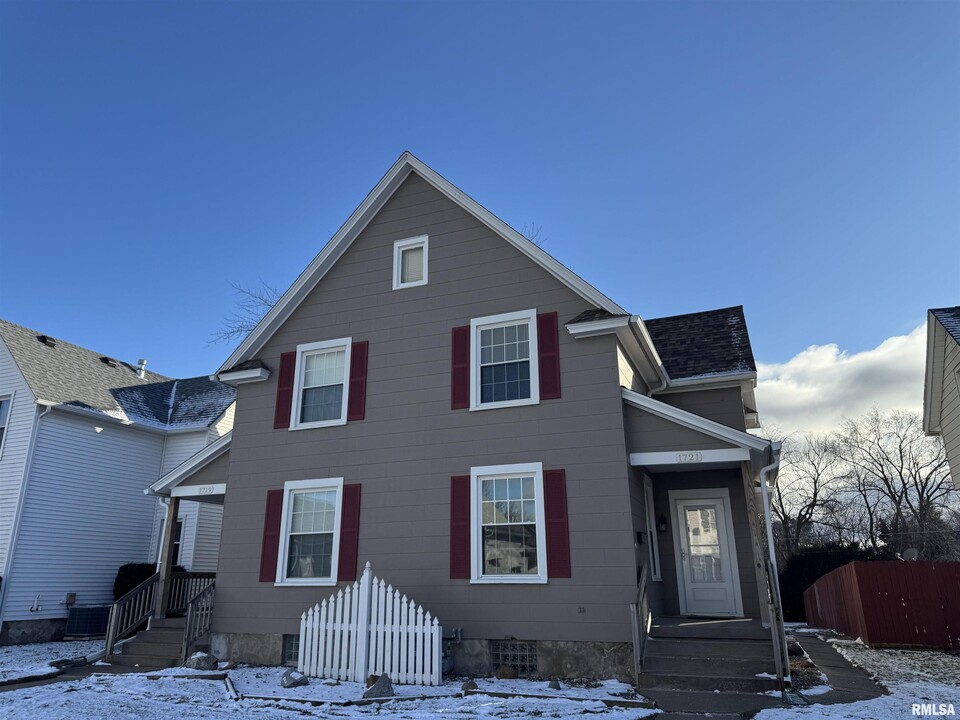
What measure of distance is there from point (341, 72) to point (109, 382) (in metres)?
12.3

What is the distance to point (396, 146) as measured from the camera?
43.1 ft

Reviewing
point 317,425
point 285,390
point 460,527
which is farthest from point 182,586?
point 460,527

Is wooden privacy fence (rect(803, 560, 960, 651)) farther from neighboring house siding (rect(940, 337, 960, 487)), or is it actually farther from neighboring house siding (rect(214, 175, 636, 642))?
neighboring house siding (rect(214, 175, 636, 642))

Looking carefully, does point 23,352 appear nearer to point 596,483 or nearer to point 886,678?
point 596,483

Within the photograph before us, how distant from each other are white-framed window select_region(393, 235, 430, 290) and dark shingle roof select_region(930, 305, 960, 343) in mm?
10428

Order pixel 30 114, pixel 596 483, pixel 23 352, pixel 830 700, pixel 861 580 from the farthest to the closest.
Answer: pixel 23 352
pixel 30 114
pixel 861 580
pixel 596 483
pixel 830 700

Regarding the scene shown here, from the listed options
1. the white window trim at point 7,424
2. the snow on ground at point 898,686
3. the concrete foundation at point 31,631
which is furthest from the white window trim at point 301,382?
the white window trim at point 7,424

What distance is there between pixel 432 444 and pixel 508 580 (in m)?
2.53

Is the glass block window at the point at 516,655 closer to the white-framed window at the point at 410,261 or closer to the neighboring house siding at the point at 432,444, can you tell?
the neighboring house siding at the point at 432,444

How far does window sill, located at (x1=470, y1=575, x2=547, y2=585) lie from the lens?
9.70 meters

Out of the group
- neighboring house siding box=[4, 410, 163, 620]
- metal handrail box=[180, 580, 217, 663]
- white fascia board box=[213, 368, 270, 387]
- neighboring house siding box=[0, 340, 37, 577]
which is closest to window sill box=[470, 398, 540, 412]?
white fascia board box=[213, 368, 270, 387]

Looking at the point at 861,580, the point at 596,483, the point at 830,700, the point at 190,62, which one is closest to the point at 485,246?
the point at 596,483

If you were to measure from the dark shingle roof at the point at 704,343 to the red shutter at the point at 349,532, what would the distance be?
21.8 feet

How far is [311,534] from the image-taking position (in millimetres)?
11414
